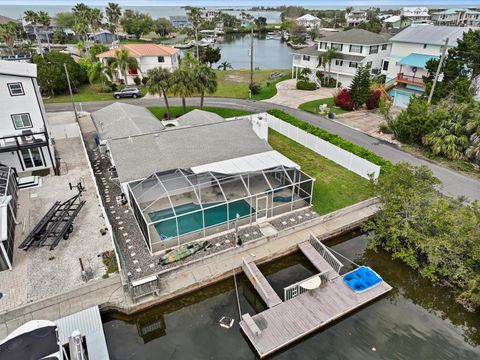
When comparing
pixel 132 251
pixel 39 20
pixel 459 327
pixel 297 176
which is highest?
pixel 39 20

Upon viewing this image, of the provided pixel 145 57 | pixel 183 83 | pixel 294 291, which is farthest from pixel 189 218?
pixel 145 57

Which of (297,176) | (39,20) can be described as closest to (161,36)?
(39,20)

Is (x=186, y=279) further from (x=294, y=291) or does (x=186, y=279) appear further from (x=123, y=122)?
(x=123, y=122)

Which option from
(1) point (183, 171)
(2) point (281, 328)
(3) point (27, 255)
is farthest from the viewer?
(1) point (183, 171)

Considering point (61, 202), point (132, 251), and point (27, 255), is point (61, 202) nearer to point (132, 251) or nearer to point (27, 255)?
point (27, 255)

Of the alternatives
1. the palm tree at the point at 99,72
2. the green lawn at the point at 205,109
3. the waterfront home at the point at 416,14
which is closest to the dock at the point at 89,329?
the green lawn at the point at 205,109

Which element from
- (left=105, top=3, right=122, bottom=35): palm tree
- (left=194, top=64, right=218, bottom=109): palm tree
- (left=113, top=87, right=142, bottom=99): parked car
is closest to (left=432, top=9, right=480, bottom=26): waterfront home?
(left=105, top=3, right=122, bottom=35): palm tree

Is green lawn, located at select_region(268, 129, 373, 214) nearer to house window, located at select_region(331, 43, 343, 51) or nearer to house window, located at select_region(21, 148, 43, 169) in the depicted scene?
house window, located at select_region(21, 148, 43, 169)
